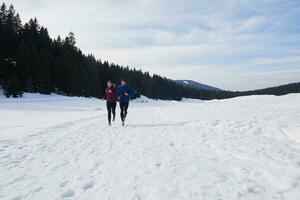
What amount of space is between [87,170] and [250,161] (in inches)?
139

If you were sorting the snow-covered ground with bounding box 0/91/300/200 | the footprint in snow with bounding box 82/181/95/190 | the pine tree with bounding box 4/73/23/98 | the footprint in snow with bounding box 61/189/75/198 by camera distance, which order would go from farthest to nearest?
1. the pine tree with bounding box 4/73/23/98
2. the footprint in snow with bounding box 82/181/95/190
3. the snow-covered ground with bounding box 0/91/300/200
4. the footprint in snow with bounding box 61/189/75/198

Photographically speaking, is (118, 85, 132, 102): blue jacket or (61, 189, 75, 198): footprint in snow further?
(118, 85, 132, 102): blue jacket

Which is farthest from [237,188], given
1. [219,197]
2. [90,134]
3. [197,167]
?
[90,134]

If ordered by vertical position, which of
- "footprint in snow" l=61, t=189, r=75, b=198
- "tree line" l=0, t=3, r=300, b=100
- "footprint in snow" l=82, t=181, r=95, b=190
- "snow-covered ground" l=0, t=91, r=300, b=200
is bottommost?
"footprint in snow" l=61, t=189, r=75, b=198

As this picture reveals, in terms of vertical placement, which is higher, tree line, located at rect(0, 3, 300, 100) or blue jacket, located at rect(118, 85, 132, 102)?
tree line, located at rect(0, 3, 300, 100)

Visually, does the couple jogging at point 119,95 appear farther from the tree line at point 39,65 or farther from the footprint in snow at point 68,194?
the tree line at point 39,65

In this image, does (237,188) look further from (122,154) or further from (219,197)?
(122,154)

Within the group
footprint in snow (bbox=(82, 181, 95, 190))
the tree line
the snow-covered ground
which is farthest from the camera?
the tree line

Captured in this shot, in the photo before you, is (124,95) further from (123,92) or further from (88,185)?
(88,185)

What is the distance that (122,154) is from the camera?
7.40 m

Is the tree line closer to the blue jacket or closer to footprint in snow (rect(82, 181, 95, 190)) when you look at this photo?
the blue jacket

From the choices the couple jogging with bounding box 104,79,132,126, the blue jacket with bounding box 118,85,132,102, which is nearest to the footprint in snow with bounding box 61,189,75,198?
the couple jogging with bounding box 104,79,132,126

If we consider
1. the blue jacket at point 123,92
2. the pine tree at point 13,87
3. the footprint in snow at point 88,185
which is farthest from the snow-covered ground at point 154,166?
the pine tree at point 13,87

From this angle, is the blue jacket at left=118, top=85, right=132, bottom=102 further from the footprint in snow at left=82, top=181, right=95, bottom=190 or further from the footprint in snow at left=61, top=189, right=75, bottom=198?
the footprint in snow at left=61, top=189, right=75, bottom=198
